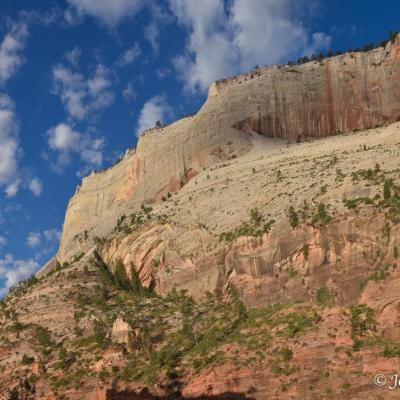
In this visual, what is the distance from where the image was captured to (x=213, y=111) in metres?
76.8


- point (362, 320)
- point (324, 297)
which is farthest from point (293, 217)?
point (362, 320)

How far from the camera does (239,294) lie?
45.3 m

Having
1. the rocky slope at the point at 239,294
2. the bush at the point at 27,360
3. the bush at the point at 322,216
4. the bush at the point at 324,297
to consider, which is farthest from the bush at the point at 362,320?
the bush at the point at 27,360

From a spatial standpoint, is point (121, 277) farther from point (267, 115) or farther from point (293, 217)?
point (267, 115)

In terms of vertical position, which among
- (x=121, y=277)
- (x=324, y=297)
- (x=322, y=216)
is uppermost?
(x=322, y=216)

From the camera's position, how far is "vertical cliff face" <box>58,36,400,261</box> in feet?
244

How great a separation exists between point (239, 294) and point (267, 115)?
35.3 m

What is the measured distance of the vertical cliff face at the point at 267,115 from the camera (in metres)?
74.3

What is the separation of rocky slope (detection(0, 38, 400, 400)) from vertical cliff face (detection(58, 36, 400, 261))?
3.06 metres

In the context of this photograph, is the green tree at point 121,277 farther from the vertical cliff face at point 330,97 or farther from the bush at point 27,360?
the vertical cliff face at point 330,97

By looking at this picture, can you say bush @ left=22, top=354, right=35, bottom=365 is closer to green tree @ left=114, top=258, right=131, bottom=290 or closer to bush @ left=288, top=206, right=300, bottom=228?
green tree @ left=114, top=258, right=131, bottom=290

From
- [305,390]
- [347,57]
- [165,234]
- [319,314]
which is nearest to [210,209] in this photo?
[165,234]

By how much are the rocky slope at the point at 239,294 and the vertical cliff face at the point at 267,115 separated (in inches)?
120

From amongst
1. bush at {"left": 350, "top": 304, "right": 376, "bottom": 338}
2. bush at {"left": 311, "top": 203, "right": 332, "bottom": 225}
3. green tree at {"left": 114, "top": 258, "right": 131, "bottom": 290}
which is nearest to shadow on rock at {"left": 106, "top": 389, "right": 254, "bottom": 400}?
bush at {"left": 350, "top": 304, "right": 376, "bottom": 338}
